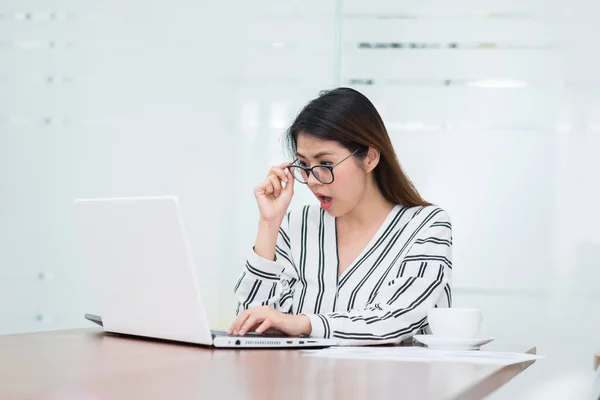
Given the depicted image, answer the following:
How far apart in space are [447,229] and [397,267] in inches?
6.0

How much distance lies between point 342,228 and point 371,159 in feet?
0.65

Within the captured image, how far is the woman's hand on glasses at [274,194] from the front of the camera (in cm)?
228

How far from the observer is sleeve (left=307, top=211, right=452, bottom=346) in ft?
6.11

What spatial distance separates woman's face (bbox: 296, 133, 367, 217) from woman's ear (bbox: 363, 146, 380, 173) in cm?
4

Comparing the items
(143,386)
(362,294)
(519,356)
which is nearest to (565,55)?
(362,294)

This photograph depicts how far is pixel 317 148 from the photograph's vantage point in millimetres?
2311

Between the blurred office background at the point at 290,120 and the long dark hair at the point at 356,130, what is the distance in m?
1.29

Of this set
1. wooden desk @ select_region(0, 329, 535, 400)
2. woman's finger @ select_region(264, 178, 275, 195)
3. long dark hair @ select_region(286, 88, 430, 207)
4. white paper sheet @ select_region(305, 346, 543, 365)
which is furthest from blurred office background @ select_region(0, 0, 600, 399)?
wooden desk @ select_region(0, 329, 535, 400)

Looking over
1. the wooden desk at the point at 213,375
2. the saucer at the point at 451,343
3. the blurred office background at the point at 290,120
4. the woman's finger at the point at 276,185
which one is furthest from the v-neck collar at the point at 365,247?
the blurred office background at the point at 290,120

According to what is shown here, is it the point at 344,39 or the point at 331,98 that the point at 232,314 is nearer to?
the point at 344,39

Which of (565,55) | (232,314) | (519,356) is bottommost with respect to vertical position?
(232,314)

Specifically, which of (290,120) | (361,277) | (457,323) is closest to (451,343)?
(457,323)

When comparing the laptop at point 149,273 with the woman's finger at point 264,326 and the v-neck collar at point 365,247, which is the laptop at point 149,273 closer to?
the woman's finger at point 264,326

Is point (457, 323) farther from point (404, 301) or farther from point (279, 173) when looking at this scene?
point (279, 173)
